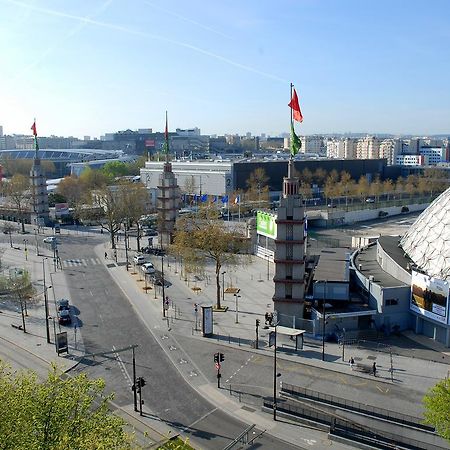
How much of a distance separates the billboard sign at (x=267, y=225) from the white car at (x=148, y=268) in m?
20.0

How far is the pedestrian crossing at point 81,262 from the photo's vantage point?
83250 mm

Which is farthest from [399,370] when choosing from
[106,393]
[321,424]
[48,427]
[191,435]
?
[48,427]

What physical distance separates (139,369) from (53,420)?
21420 millimetres

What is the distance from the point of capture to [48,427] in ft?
75.8

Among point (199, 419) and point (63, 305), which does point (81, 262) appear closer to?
point (63, 305)

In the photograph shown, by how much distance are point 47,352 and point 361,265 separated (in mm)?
40554

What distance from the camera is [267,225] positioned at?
272ft

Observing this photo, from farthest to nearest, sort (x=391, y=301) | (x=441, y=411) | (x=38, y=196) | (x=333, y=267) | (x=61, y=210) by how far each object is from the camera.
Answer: (x=61, y=210), (x=38, y=196), (x=333, y=267), (x=391, y=301), (x=441, y=411)

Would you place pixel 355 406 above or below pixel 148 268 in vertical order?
below

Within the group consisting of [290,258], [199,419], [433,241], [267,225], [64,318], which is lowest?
[199,419]

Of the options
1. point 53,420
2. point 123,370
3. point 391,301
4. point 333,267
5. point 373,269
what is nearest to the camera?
point 53,420

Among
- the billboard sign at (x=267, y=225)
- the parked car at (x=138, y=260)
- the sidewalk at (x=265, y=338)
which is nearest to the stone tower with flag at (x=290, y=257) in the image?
the sidewalk at (x=265, y=338)

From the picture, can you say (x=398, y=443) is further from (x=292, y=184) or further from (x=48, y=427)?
(x=292, y=184)

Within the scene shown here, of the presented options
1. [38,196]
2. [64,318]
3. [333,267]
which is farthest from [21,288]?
[38,196]
